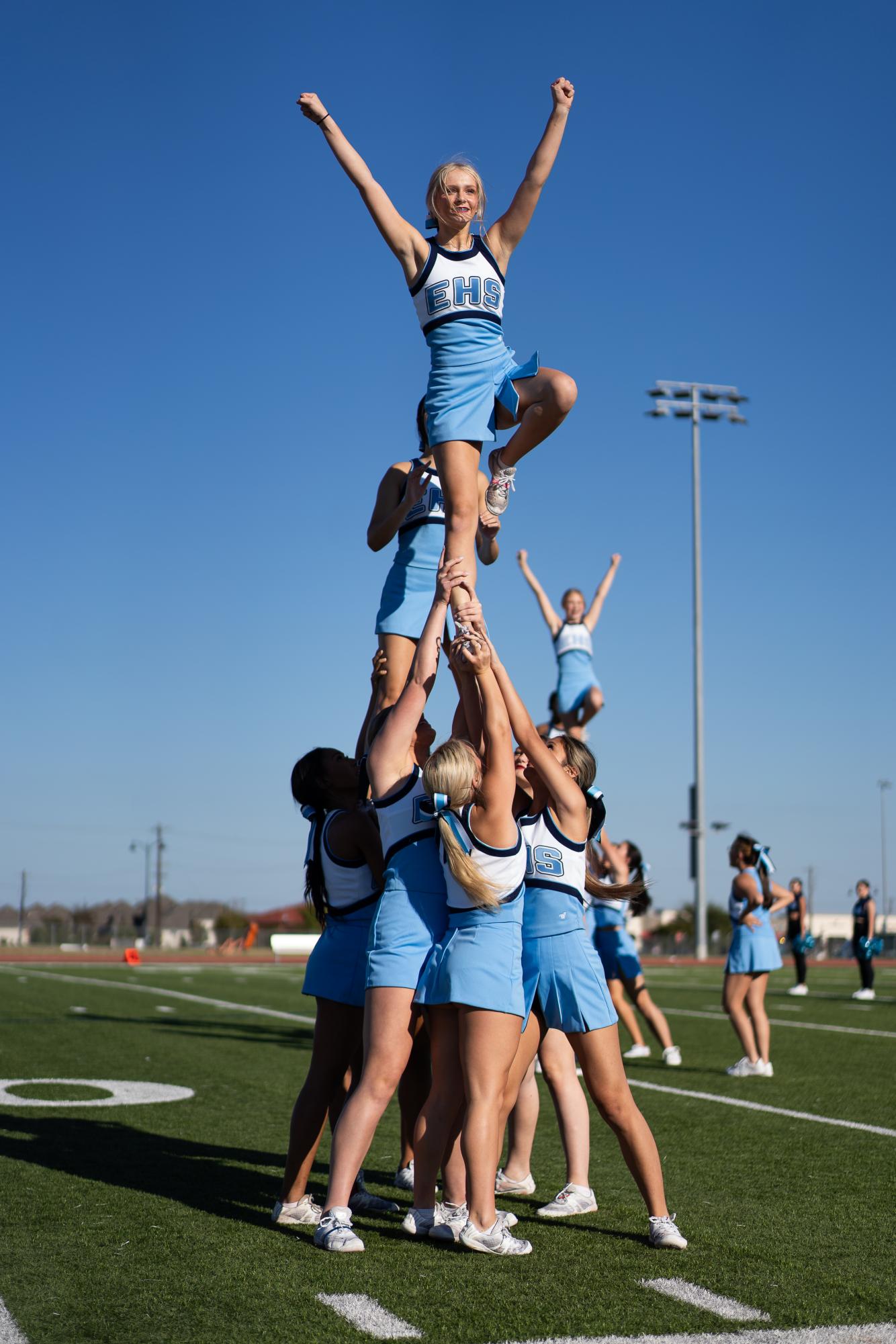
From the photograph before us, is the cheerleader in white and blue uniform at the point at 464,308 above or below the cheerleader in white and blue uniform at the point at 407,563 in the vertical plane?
above

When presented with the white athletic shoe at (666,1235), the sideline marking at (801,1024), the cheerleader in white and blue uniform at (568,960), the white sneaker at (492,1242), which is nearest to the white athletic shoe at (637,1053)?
the sideline marking at (801,1024)

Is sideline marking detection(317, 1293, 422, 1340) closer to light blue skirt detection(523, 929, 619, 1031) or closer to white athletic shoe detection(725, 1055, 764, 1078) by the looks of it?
light blue skirt detection(523, 929, 619, 1031)

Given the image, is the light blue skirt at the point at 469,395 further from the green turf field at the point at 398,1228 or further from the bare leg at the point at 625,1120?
the green turf field at the point at 398,1228

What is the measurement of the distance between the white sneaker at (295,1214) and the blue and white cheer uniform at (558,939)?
1.18m

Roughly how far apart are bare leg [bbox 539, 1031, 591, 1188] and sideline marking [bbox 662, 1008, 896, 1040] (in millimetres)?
9020

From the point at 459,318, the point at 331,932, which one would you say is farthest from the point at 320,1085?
the point at 459,318

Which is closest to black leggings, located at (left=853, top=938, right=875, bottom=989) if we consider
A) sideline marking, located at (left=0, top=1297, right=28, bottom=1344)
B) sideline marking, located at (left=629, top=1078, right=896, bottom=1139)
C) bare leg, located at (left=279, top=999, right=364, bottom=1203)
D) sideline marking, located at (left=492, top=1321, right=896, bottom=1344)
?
sideline marking, located at (left=629, top=1078, right=896, bottom=1139)

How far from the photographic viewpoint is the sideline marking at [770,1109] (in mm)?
7855

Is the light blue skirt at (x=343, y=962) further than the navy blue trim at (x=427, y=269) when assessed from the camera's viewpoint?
Yes

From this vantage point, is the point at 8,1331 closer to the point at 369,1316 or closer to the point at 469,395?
the point at 369,1316

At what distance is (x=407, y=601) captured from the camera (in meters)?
6.25

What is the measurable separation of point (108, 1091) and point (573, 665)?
222 inches

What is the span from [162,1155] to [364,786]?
2608 mm

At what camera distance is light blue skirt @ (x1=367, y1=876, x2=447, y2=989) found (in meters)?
4.79
